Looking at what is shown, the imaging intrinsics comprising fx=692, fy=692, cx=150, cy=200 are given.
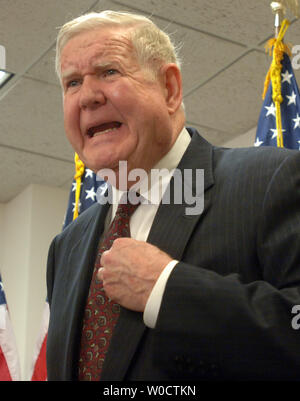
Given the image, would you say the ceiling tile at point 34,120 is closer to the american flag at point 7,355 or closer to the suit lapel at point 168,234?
the american flag at point 7,355

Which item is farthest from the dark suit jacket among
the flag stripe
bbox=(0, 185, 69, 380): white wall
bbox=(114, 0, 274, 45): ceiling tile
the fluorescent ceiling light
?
bbox=(0, 185, 69, 380): white wall

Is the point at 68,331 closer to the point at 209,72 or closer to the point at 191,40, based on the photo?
the point at 191,40

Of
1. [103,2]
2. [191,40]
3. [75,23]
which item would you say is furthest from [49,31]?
[75,23]

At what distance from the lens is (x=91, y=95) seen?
1.28m

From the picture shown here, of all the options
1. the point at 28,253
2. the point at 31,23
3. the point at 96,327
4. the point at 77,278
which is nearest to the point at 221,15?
the point at 31,23

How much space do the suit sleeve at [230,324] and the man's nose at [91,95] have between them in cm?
40

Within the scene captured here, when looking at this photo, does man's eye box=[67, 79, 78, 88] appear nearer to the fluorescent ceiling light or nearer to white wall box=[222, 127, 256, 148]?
the fluorescent ceiling light

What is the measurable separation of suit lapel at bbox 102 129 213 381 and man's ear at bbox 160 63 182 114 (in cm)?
8

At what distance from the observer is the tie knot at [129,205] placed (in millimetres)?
1280

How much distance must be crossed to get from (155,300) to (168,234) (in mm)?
152

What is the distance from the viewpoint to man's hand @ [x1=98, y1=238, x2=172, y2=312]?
104 centimetres

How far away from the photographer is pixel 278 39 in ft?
8.34

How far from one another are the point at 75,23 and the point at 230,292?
67 cm

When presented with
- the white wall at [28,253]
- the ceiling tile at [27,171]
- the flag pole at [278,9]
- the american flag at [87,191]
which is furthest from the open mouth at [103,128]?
the white wall at [28,253]
